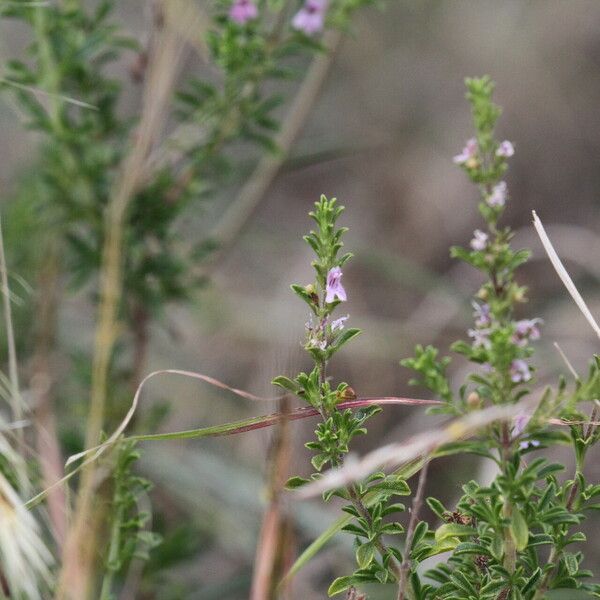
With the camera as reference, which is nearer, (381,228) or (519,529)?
(519,529)

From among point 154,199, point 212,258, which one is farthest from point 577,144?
point 154,199

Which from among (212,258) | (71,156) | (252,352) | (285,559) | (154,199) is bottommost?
(252,352)

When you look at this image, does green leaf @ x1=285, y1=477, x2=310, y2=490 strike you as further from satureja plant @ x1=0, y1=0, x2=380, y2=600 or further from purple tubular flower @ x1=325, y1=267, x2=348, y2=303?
satureja plant @ x1=0, y1=0, x2=380, y2=600

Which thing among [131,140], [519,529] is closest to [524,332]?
[519,529]

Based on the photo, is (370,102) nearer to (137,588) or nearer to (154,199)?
(154,199)

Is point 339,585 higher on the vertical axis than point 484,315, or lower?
lower

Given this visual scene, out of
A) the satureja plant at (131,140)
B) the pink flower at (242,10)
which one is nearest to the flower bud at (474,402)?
the satureja plant at (131,140)

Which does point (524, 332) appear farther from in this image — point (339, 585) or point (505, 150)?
point (339, 585)
